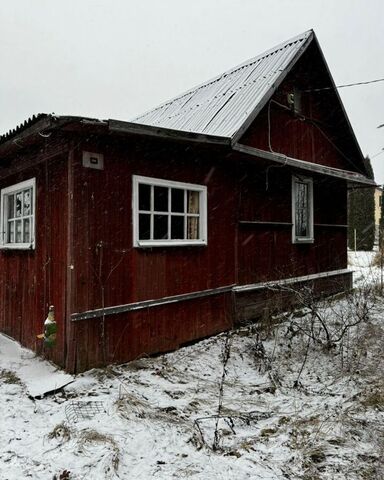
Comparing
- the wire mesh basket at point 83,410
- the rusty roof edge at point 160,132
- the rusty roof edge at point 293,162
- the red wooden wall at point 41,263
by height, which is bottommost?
the wire mesh basket at point 83,410

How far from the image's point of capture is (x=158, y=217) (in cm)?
571

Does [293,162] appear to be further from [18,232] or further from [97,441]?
[97,441]

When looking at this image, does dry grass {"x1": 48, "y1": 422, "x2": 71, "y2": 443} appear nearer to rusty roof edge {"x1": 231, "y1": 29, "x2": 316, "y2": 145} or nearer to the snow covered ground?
the snow covered ground

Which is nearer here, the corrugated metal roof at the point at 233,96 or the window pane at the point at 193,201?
the window pane at the point at 193,201

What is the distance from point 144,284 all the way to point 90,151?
194 cm

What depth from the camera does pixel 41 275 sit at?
5.45m

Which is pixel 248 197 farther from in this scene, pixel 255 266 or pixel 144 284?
pixel 144 284

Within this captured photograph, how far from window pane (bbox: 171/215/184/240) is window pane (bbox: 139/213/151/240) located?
45 centimetres

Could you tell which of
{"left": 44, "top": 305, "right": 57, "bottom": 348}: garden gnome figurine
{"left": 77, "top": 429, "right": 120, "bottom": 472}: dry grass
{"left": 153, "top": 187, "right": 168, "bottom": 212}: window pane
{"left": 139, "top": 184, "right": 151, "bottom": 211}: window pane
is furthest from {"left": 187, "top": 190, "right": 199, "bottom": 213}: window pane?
{"left": 77, "top": 429, "right": 120, "bottom": 472}: dry grass

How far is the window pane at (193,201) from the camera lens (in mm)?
6172

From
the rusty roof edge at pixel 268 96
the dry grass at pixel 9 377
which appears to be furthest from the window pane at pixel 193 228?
the dry grass at pixel 9 377

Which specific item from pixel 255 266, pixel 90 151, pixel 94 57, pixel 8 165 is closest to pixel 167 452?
pixel 90 151

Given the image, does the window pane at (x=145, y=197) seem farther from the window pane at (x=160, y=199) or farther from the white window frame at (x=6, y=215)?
the white window frame at (x=6, y=215)

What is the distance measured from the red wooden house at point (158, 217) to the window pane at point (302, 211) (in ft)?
0.17
